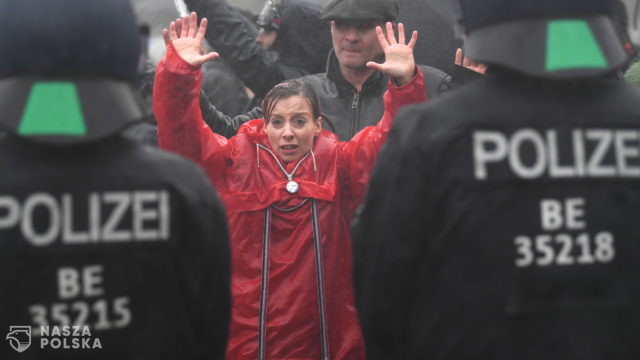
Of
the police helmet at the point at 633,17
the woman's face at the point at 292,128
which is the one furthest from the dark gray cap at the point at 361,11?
the police helmet at the point at 633,17

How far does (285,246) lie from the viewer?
13.3 feet

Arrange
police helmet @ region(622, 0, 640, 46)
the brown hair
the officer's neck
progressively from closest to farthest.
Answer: police helmet @ region(622, 0, 640, 46) < the brown hair < the officer's neck

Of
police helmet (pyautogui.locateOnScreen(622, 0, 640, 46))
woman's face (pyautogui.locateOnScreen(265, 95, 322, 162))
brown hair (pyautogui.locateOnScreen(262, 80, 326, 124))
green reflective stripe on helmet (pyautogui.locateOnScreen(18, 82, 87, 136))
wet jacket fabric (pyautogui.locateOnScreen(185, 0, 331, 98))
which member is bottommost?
green reflective stripe on helmet (pyautogui.locateOnScreen(18, 82, 87, 136))

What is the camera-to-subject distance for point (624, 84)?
2.49 metres

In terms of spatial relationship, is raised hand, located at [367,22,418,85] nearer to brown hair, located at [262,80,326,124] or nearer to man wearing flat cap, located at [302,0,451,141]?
brown hair, located at [262,80,326,124]

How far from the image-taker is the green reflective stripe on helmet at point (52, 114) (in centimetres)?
229

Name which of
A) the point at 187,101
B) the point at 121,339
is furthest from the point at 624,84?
the point at 187,101

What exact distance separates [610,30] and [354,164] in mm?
1836

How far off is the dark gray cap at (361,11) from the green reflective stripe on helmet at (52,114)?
285 centimetres

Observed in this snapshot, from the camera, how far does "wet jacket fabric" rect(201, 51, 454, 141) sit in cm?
484

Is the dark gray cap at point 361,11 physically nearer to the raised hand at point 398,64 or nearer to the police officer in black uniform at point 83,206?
the raised hand at point 398,64

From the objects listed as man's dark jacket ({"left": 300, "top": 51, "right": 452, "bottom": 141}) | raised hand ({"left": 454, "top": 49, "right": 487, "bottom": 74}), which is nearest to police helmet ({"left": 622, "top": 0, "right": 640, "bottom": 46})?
raised hand ({"left": 454, "top": 49, "right": 487, "bottom": 74})

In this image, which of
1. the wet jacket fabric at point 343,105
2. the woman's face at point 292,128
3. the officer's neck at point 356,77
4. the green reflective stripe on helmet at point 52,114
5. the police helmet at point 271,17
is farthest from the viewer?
the police helmet at point 271,17

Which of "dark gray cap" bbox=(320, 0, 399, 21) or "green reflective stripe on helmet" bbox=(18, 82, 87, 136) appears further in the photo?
"dark gray cap" bbox=(320, 0, 399, 21)
